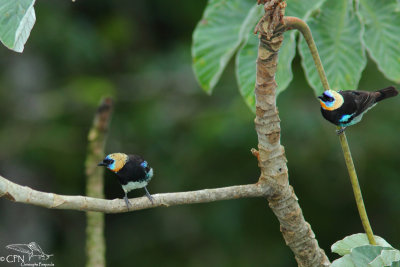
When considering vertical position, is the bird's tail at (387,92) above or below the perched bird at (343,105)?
above

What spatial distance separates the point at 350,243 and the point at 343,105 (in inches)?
17.0

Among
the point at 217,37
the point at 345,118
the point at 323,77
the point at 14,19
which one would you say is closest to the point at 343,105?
the point at 345,118

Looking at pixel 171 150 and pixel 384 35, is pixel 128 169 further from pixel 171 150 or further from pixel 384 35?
pixel 171 150

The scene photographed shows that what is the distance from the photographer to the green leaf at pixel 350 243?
1.83 meters

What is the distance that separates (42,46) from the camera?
16.7 feet

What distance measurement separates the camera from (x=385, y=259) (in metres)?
A: 1.70

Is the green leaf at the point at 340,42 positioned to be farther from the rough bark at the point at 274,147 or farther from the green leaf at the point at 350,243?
the green leaf at the point at 350,243

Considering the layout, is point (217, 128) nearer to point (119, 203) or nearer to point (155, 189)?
point (155, 189)

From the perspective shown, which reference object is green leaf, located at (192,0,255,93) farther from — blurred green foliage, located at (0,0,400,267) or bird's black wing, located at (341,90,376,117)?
blurred green foliage, located at (0,0,400,267)

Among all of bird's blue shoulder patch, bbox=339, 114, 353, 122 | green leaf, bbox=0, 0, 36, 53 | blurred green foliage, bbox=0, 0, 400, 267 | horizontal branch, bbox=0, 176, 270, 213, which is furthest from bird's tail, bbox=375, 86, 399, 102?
blurred green foliage, bbox=0, 0, 400, 267

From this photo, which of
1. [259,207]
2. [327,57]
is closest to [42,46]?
[259,207]

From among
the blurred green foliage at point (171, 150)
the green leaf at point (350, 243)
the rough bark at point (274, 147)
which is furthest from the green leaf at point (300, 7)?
the blurred green foliage at point (171, 150)

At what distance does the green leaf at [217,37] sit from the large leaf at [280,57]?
70 millimetres

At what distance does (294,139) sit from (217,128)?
62cm
